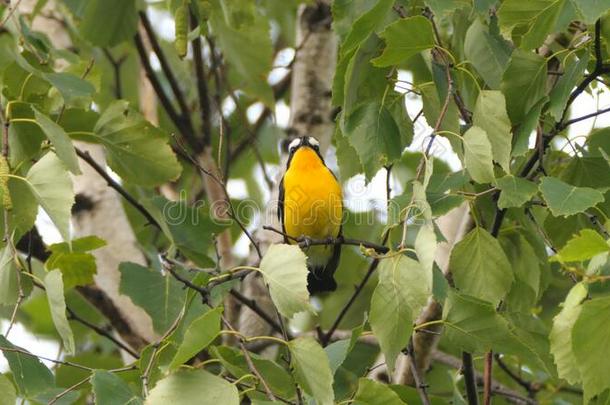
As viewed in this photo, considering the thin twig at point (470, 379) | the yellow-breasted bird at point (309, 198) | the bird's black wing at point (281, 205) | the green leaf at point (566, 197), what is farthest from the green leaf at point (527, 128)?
the bird's black wing at point (281, 205)

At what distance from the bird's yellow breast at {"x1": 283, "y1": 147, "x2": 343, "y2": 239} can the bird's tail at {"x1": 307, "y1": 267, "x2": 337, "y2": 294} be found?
10.6 inches

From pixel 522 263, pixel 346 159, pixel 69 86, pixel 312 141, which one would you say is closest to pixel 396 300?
pixel 346 159

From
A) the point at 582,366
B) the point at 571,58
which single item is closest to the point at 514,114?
the point at 571,58

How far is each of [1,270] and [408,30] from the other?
126cm

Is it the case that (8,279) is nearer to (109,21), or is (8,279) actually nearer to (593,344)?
(593,344)

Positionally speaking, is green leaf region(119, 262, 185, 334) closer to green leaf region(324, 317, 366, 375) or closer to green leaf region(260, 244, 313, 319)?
green leaf region(324, 317, 366, 375)

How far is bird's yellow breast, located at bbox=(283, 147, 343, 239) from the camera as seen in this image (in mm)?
5230

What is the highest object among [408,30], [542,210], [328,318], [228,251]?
[408,30]

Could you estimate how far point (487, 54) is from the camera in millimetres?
2719

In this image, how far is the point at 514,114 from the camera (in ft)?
8.78

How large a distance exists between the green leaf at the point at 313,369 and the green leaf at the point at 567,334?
0.52 metres

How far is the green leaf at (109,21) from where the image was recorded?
420 cm

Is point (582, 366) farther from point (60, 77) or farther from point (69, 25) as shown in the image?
point (69, 25)

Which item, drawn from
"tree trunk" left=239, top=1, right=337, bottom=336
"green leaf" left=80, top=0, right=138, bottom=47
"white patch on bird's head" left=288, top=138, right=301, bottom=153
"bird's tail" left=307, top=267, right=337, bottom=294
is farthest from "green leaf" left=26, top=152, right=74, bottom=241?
"bird's tail" left=307, top=267, right=337, bottom=294
